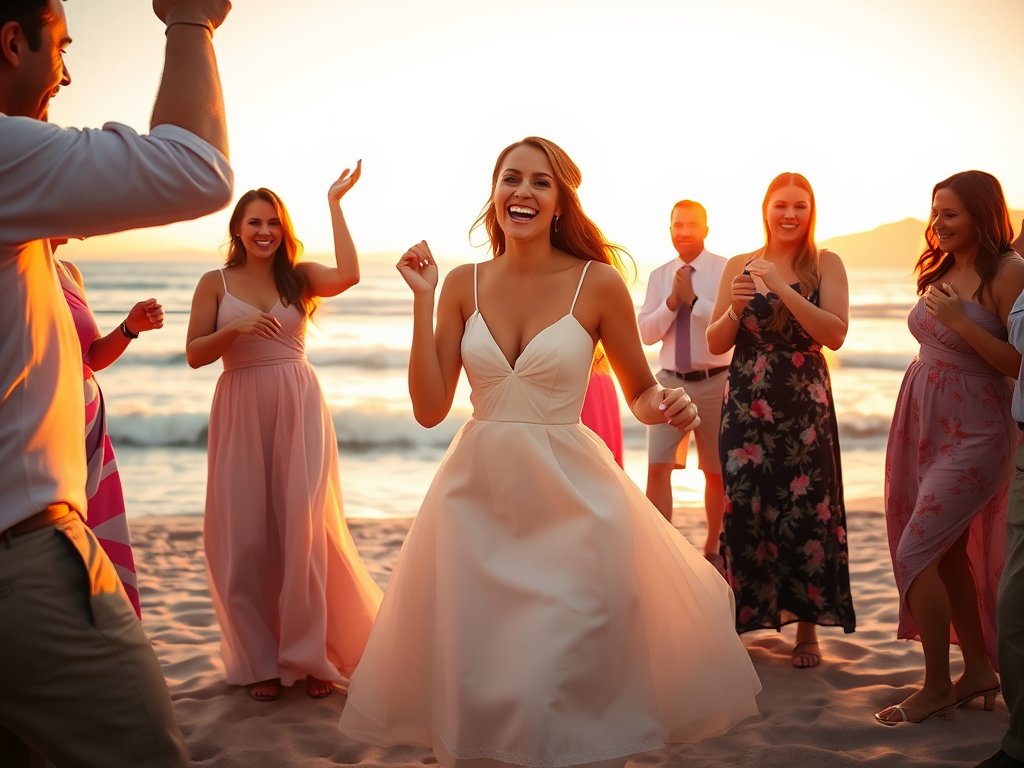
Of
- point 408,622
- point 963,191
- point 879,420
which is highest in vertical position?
point 963,191

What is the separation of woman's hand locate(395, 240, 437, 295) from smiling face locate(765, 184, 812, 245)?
7.81ft

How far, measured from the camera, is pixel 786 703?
4.57 metres

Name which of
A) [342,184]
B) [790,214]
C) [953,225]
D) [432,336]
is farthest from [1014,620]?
[342,184]

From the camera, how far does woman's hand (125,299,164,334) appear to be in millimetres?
4273

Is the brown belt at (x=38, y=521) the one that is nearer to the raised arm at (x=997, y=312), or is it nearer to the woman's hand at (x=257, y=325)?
the woman's hand at (x=257, y=325)

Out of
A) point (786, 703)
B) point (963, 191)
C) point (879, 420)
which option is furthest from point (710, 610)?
point (879, 420)

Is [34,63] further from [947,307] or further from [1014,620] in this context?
[947,307]

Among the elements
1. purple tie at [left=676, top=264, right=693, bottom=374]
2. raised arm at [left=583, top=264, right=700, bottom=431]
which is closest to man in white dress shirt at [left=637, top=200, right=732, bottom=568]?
purple tie at [left=676, top=264, right=693, bottom=374]

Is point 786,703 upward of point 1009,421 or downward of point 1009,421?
downward

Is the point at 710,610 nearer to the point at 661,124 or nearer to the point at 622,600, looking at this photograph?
the point at 622,600

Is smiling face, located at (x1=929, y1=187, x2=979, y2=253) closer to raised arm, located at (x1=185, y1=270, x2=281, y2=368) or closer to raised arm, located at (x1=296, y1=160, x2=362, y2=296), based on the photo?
raised arm, located at (x1=296, y1=160, x2=362, y2=296)

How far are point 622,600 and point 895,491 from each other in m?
2.26

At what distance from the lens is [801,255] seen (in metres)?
5.21

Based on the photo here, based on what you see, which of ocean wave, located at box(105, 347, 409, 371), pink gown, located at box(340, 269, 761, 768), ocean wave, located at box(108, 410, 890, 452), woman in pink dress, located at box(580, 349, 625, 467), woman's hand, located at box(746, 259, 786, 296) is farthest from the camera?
ocean wave, located at box(105, 347, 409, 371)
